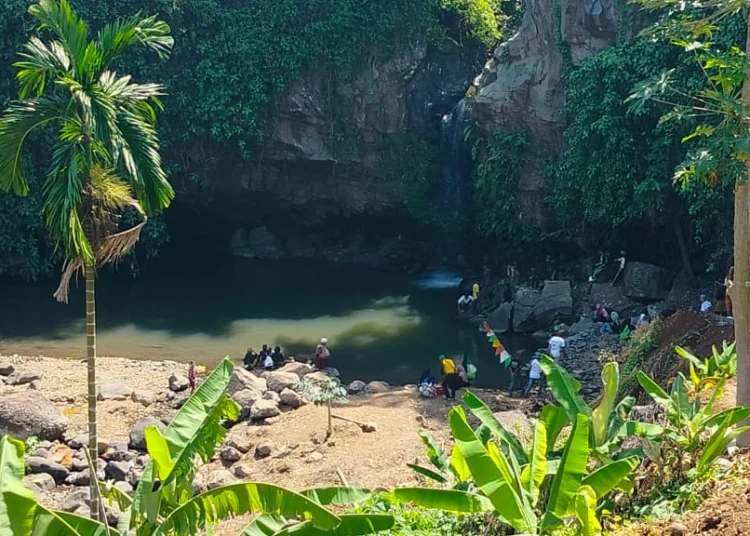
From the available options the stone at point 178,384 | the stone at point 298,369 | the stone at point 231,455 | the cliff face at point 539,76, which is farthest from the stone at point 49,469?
the cliff face at point 539,76

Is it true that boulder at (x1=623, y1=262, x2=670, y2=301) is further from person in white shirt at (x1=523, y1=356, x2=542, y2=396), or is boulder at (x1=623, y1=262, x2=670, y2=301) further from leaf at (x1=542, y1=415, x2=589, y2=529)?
leaf at (x1=542, y1=415, x2=589, y2=529)

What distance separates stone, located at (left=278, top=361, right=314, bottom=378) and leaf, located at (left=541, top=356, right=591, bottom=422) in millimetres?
10825

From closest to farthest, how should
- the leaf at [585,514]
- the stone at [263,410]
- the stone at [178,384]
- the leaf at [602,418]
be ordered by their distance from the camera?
1. the leaf at [585,514]
2. the leaf at [602,418]
3. the stone at [263,410]
4. the stone at [178,384]

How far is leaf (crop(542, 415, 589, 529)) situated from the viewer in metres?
5.87

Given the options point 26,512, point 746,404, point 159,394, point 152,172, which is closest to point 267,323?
point 159,394

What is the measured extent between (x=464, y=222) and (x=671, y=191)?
29.1 feet

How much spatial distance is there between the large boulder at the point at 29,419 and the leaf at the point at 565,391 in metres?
10.3

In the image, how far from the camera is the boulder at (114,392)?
17.2 meters

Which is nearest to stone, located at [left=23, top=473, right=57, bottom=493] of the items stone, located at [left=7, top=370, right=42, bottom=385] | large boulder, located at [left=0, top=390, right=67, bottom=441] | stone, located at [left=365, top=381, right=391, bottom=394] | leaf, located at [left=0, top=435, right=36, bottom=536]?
large boulder, located at [left=0, top=390, right=67, bottom=441]

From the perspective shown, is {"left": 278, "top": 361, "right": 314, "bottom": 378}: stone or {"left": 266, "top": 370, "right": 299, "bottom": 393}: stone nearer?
{"left": 266, "top": 370, "right": 299, "bottom": 393}: stone

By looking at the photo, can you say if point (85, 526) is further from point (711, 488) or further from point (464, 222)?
point (464, 222)

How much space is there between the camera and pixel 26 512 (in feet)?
16.1

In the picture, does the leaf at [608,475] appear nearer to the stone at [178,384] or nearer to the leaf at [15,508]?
the leaf at [15,508]

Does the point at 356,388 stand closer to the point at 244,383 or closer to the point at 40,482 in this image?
the point at 244,383
